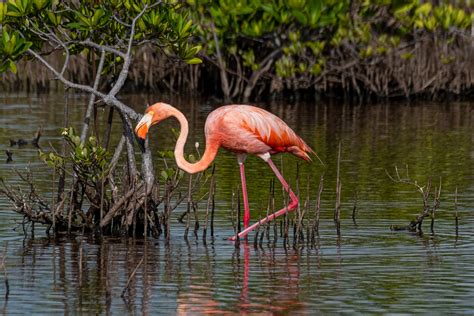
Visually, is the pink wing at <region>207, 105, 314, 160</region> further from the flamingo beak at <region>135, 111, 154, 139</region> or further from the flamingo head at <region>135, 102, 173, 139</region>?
the flamingo beak at <region>135, 111, 154, 139</region>

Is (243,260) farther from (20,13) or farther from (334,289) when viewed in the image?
(20,13)

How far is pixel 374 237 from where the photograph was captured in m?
11.1

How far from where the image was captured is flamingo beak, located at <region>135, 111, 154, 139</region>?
10.7 m

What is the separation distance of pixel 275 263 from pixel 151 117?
171 cm

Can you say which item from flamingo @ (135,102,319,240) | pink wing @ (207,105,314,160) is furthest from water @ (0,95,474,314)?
pink wing @ (207,105,314,160)

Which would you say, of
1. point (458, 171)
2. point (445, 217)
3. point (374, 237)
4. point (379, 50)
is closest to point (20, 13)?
point (374, 237)

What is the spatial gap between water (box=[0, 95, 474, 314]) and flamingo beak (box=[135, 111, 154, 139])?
94 cm

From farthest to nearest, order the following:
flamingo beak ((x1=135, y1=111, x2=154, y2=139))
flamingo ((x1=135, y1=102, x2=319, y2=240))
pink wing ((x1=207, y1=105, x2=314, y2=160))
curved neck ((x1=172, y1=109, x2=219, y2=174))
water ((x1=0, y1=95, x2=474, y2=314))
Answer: pink wing ((x1=207, y1=105, x2=314, y2=160)) → flamingo ((x1=135, y1=102, x2=319, y2=240)) → curved neck ((x1=172, y1=109, x2=219, y2=174)) → flamingo beak ((x1=135, y1=111, x2=154, y2=139)) → water ((x1=0, y1=95, x2=474, y2=314))

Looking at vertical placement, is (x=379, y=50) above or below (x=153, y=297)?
above

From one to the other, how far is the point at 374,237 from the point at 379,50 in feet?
50.2

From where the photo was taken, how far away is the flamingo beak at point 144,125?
420 inches

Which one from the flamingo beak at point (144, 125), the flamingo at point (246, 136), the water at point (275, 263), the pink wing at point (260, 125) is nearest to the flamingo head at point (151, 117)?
the flamingo beak at point (144, 125)

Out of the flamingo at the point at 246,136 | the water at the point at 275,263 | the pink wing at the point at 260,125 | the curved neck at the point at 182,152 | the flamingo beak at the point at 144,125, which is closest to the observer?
the water at the point at 275,263

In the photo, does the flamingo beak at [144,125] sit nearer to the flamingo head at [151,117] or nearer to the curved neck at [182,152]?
the flamingo head at [151,117]
